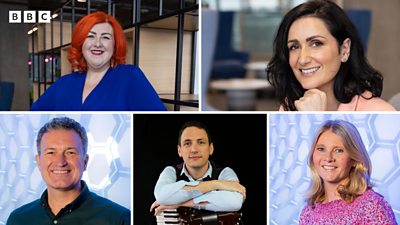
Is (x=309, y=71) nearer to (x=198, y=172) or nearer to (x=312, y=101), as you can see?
(x=312, y=101)

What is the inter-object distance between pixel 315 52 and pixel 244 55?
266mm

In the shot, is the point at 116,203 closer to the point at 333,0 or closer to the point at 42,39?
the point at 42,39

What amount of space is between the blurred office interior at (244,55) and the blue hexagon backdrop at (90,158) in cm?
38

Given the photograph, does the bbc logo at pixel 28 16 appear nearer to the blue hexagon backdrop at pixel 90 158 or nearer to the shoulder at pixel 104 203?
the blue hexagon backdrop at pixel 90 158

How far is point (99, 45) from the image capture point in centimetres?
174

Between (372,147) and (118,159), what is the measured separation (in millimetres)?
1002

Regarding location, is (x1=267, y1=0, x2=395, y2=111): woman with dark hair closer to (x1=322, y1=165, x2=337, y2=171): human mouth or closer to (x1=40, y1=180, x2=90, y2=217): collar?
(x1=322, y1=165, x2=337, y2=171): human mouth

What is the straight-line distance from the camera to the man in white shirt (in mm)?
1790

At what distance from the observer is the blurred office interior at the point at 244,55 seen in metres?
1.67

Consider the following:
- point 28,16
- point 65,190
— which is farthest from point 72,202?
point 28,16

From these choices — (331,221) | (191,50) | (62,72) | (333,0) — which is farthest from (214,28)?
(331,221)

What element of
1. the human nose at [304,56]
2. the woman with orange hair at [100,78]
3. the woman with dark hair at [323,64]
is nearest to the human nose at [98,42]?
the woman with orange hair at [100,78]

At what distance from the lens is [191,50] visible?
67.6 inches

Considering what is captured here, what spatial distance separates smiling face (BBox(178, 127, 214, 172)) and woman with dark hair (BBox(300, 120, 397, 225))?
16.5 inches
